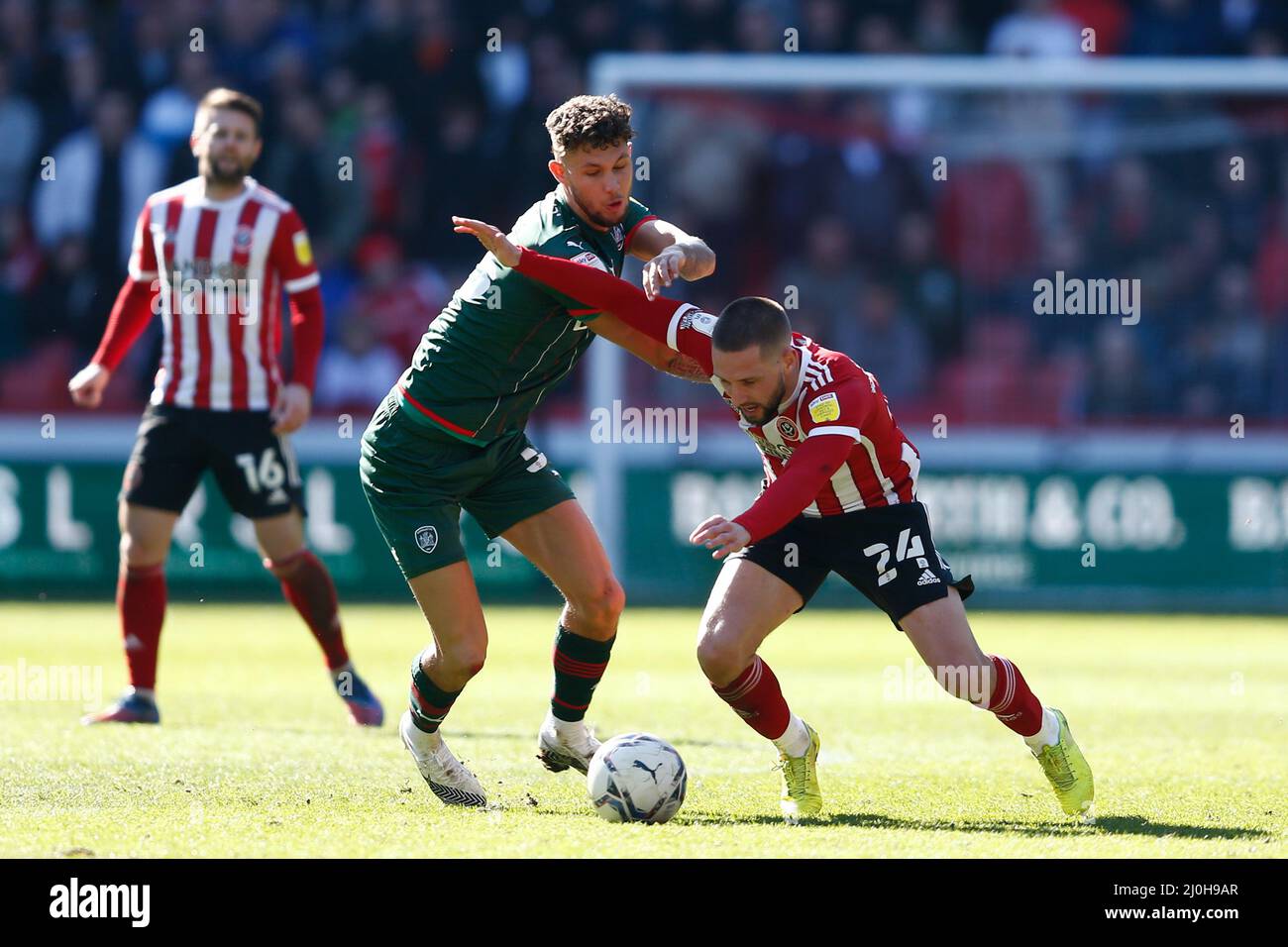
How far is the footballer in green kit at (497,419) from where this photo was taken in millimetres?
5215

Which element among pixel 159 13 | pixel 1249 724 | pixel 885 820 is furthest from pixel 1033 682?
pixel 159 13

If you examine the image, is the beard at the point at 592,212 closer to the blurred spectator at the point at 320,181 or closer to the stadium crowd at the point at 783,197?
the stadium crowd at the point at 783,197

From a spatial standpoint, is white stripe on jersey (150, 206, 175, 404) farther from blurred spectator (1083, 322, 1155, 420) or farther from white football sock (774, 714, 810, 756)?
blurred spectator (1083, 322, 1155, 420)

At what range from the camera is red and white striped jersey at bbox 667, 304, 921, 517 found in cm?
511

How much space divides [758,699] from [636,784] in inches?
20.9

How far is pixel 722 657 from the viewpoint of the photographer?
5.21 meters

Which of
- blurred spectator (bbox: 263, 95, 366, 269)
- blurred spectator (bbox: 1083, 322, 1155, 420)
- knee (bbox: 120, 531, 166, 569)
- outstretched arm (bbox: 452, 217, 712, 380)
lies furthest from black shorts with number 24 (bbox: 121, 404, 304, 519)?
blurred spectator (bbox: 1083, 322, 1155, 420)

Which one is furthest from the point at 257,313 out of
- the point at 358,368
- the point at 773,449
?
the point at 358,368

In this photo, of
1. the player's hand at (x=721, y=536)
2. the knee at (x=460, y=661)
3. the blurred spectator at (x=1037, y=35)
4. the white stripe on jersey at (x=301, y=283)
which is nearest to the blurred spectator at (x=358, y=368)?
the blurred spectator at (x=1037, y=35)

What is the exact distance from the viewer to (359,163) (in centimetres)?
1422

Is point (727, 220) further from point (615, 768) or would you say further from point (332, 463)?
point (615, 768)

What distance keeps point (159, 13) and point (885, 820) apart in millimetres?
12187

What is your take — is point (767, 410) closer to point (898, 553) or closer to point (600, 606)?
point (898, 553)

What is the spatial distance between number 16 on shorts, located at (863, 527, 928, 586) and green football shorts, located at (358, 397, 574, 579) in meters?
1.03
